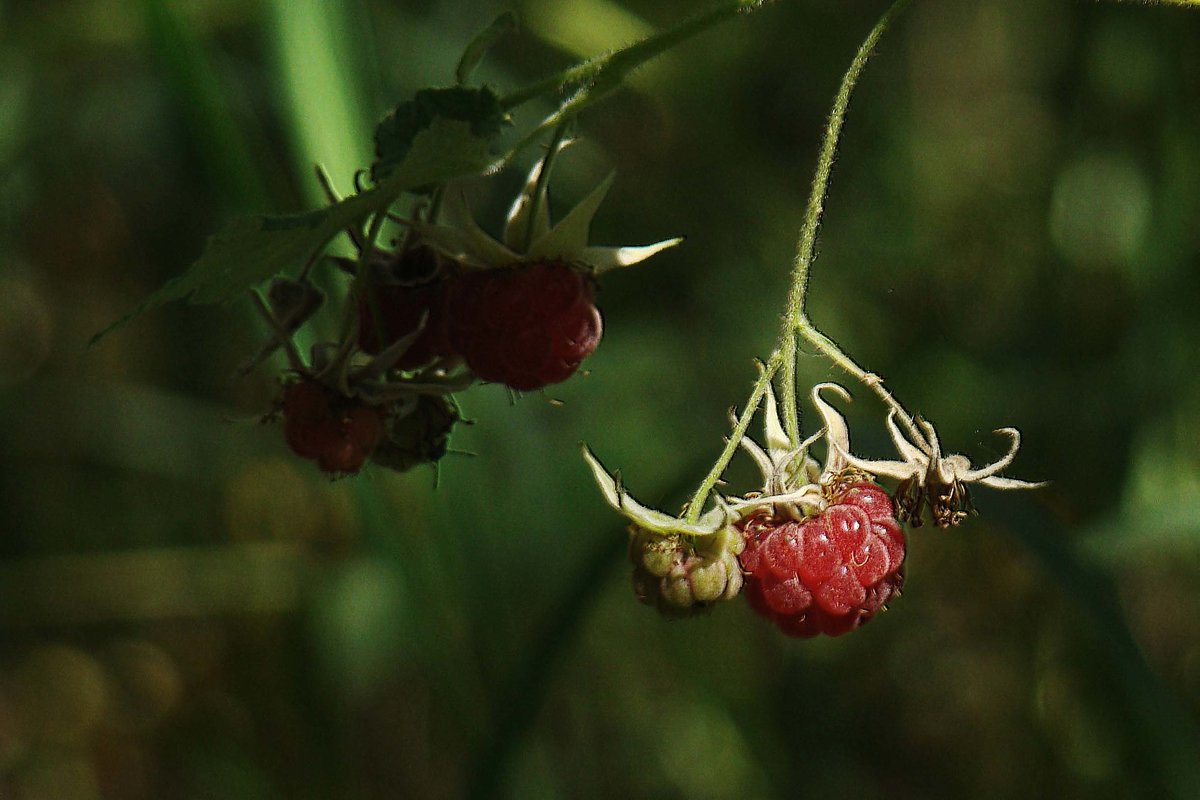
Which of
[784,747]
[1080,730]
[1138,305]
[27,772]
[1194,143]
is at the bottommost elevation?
[27,772]

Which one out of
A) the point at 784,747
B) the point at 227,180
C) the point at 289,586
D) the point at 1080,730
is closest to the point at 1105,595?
the point at 1080,730

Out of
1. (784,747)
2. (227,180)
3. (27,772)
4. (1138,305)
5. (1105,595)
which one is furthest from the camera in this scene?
(27,772)

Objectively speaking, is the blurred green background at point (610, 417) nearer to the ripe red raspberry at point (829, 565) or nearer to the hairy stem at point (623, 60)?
the ripe red raspberry at point (829, 565)

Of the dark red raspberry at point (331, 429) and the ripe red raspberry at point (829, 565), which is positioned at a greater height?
the dark red raspberry at point (331, 429)

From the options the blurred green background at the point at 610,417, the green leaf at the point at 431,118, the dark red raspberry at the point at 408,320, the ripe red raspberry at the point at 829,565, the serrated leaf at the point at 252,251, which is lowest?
the blurred green background at the point at 610,417

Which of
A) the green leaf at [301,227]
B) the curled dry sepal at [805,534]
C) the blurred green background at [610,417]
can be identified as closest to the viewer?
the green leaf at [301,227]

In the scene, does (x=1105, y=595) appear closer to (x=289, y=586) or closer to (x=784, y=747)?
(x=784, y=747)

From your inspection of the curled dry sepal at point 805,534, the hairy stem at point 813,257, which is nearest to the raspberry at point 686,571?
the curled dry sepal at point 805,534

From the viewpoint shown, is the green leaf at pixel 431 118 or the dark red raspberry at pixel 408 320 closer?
the green leaf at pixel 431 118
